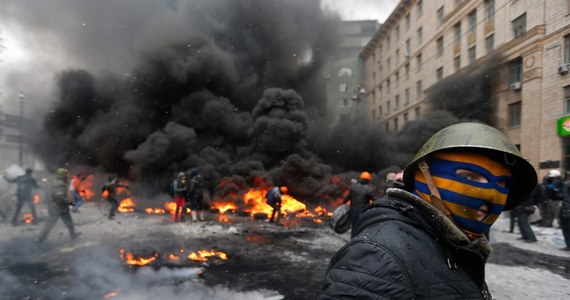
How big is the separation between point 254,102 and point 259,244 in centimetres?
2124

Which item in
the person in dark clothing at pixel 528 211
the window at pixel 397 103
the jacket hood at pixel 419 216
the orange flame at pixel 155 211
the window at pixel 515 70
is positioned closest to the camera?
the jacket hood at pixel 419 216

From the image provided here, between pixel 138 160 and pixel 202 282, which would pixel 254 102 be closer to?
pixel 138 160

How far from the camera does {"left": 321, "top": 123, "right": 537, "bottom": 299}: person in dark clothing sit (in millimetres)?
1072

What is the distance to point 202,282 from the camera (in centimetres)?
530

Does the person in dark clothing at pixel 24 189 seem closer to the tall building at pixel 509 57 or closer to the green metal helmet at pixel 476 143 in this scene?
the green metal helmet at pixel 476 143

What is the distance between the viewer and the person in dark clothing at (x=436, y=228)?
1.07 m

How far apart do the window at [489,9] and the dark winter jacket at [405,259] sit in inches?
899

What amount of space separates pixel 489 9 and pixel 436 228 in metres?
23.8

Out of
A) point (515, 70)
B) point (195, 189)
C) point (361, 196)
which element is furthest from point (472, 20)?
point (195, 189)

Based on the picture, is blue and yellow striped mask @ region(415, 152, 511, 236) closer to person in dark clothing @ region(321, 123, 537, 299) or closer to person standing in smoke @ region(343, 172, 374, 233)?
person in dark clothing @ region(321, 123, 537, 299)

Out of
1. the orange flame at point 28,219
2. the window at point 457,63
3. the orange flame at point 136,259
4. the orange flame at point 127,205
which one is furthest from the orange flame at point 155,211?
the window at point 457,63

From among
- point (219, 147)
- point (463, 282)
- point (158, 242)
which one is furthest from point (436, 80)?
point (463, 282)

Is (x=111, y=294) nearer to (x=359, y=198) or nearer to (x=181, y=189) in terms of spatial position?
(x=359, y=198)

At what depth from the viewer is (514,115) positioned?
17875mm
